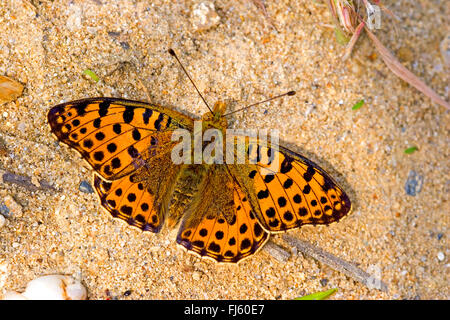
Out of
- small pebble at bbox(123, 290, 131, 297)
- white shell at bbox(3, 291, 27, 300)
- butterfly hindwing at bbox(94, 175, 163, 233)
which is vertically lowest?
small pebble at bbox(123, 290, 131, 297)

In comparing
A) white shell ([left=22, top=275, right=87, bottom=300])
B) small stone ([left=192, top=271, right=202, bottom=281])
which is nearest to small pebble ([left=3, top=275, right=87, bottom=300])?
white shell ([left=22, top=275, right=87, bottom=300])

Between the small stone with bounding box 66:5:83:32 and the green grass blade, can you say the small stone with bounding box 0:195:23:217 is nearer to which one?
the small stone with bounding box 66:5:83:32

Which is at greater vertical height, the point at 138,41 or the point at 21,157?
the point at 138,41

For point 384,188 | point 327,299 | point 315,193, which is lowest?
point 327,299

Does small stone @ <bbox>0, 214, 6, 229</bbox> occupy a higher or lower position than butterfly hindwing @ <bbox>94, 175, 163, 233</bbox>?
lower

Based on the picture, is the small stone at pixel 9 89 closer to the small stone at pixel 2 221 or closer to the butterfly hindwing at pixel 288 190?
the small stone at pixel 2 221

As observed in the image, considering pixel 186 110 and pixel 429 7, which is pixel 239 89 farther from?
pixel 429 7

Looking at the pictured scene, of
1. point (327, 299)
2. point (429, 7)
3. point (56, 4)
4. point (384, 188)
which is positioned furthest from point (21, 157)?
point (429, 7)
